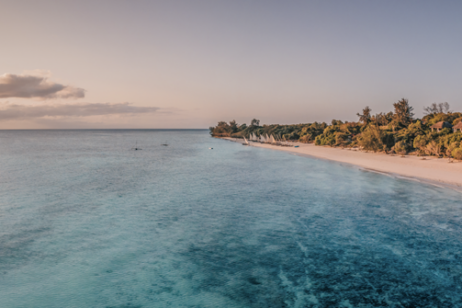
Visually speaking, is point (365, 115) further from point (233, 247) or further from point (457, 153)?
point (233, 247)

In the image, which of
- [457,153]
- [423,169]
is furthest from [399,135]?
[423,169]

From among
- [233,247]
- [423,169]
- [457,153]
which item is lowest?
[233,247]

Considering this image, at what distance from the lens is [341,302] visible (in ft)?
32.0

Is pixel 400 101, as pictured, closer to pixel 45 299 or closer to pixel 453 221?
pixel 453 221

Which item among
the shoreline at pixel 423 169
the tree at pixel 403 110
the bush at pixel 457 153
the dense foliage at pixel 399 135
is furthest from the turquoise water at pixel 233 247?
the tree at pixel 403 110

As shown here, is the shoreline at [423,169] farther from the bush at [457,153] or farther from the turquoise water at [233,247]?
the turquoise water at [233,247]

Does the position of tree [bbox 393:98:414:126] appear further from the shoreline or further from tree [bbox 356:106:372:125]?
the shoreline

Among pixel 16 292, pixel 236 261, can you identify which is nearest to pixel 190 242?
pixel 236 261

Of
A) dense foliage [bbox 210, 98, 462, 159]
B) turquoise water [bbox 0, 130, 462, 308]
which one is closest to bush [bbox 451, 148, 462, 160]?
dense foliage [bbox 210, 98, 462, 159]

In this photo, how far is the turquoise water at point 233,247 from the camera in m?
10.3

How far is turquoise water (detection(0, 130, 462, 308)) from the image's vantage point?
10.3 metres

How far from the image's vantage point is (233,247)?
47.0ft

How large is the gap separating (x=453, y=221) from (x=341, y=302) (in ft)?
40.7

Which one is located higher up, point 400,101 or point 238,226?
point 400,101
